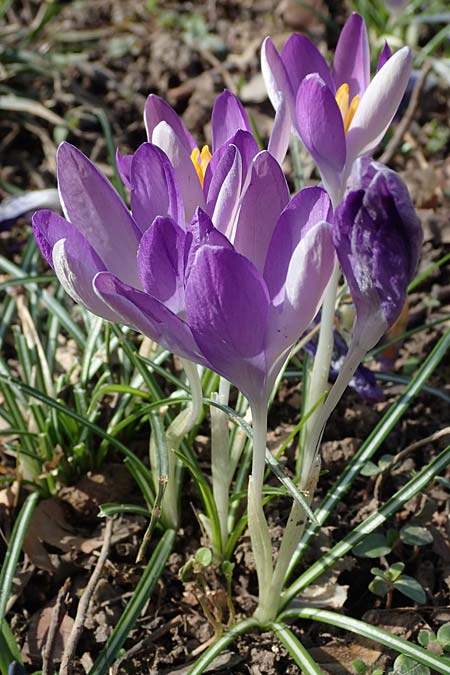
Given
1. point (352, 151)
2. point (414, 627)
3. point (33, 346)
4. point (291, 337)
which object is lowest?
point (414, 627)

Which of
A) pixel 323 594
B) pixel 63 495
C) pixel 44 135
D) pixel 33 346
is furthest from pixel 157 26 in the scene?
pixel 323 594

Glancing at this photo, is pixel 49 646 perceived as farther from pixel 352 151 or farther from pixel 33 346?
pixel 352 151

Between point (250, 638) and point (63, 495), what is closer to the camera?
point (250, 638)

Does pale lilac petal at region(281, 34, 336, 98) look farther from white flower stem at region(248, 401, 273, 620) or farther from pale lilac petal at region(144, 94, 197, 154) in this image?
white flower stem at region(248, 401, 273, 620)

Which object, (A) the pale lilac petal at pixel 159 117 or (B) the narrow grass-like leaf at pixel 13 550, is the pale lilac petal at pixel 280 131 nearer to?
(A) the pale lilac petal at pixel 159 117

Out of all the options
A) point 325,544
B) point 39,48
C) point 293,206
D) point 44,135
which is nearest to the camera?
point 293,206

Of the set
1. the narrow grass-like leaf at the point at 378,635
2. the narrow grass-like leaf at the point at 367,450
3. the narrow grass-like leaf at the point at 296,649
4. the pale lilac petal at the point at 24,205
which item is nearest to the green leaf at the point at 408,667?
the narrow grass-like leaf at the point at 378,635

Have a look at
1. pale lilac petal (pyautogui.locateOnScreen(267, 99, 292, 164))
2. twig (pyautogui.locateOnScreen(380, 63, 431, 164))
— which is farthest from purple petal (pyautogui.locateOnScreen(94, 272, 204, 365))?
twig (pyautogui.locateOnScreen(380, 63, 431, 164))

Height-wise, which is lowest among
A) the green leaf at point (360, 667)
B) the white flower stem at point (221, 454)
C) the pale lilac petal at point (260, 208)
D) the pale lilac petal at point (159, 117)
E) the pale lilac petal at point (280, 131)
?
the green leaf at point (360, 667)

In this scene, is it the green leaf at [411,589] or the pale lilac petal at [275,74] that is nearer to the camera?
the pale lilac petal at [275,74]
